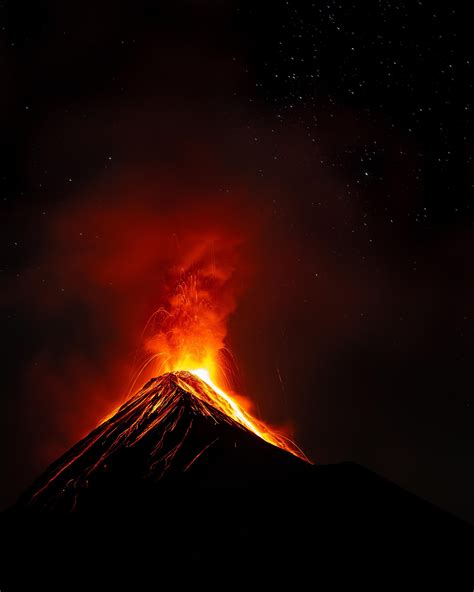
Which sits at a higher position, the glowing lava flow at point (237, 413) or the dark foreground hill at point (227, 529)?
the glowing lava flow at point (237, 413)

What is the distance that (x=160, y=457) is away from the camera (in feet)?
64.5

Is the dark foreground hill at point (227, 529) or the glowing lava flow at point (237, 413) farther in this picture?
the glowing lava flow at point (237, 413)

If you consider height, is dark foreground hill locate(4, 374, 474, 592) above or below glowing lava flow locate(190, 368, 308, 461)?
below

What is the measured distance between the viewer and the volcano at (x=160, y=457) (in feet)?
56.3

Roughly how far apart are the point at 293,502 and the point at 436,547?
322 centimetres

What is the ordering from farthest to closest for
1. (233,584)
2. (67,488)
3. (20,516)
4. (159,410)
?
(159,410)
(67,488)
(20,516)
(233,584)

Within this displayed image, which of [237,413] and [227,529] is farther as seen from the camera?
[237,413]

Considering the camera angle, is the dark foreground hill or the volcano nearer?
the dark foreground hill

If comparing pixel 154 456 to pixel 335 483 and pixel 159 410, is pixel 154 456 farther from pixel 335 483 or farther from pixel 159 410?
pixel 335 483

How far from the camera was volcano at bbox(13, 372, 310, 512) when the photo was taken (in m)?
17.2

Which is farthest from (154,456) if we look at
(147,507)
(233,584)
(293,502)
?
(233,584)

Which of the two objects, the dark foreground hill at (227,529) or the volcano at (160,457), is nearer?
the dark foreground hill at (227,529)

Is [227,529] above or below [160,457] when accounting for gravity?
below

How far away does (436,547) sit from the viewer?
13266 millimetres
